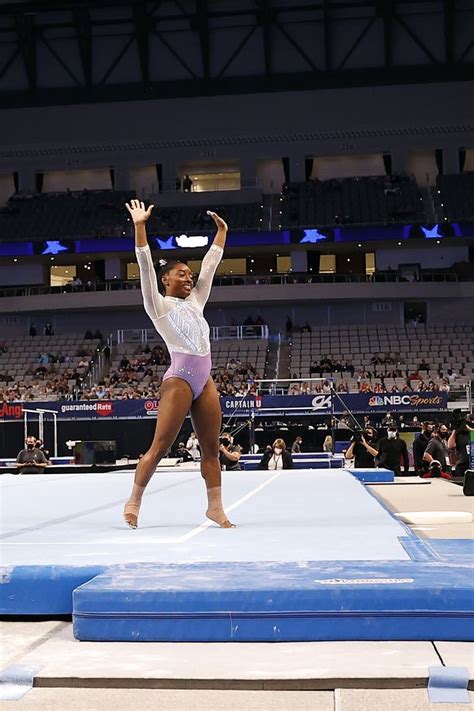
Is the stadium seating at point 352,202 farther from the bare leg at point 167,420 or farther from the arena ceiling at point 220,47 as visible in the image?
the bare leg at point 167,420

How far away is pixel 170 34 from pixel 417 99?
11.0 metres

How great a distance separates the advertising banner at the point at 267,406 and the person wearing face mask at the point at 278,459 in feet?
16.5

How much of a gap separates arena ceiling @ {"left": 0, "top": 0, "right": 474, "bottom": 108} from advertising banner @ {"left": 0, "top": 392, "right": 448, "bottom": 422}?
1903 cm

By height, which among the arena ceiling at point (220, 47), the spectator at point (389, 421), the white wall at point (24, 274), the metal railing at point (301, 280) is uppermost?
the arena ceiling at point (220, 47)

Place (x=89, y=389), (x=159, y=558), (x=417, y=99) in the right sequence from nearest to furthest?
(x=159, y=558), (x=89, y=389), (x=417, y=99)

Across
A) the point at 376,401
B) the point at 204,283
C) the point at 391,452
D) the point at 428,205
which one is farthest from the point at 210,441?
the point at 428,205

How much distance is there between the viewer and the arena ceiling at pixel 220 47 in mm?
38438

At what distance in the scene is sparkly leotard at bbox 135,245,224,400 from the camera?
5.24 m

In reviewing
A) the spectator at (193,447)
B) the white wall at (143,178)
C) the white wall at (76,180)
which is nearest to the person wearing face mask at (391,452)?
the spectator at (193,447)

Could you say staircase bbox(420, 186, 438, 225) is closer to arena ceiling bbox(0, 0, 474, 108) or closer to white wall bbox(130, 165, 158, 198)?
arena ceiling bbox(0, 0, 474, 108)

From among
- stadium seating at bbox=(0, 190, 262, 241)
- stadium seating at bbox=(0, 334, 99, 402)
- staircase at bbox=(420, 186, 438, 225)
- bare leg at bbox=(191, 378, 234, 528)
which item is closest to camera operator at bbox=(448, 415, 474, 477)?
bare leg at bbox=(191, 378, 234, 528)

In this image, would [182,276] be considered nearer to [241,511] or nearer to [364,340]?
[241,511]

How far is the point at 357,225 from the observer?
39312 millimetres

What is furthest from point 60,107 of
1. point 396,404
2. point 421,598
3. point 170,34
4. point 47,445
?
point 421,598
